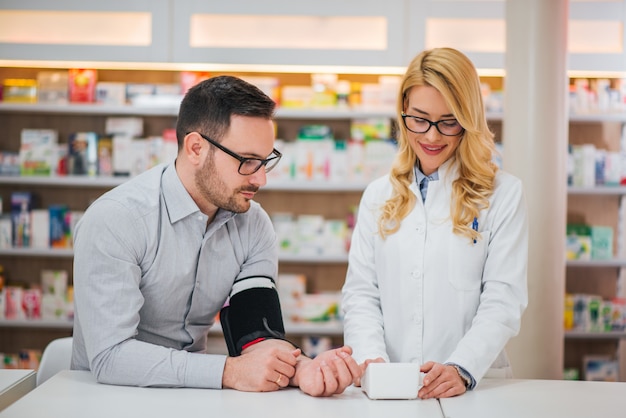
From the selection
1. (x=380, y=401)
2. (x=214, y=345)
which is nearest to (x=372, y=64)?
(x=214, y=345)

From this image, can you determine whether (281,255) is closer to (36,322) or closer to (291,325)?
(291,325)

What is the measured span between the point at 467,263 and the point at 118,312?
988mm

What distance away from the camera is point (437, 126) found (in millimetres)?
2057

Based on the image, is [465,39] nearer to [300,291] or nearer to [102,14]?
[300,291]

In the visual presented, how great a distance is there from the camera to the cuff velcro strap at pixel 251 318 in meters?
1.98

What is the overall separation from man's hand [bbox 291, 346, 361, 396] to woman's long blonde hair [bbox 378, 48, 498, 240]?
0.54 m

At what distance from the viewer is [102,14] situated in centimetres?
453

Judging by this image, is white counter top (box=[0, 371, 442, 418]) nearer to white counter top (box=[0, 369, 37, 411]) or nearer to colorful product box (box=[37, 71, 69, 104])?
white counter top (box=[0, 369, 37, 411])

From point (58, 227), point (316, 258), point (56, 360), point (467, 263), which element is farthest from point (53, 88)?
point (467, 263)

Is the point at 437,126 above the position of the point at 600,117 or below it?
below

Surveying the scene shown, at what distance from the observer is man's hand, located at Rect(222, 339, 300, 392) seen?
171 cm

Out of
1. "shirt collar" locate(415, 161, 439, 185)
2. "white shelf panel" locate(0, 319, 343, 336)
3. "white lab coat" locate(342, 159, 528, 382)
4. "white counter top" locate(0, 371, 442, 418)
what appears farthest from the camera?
"white shelf panel" locate(0, 319, 343, 336)

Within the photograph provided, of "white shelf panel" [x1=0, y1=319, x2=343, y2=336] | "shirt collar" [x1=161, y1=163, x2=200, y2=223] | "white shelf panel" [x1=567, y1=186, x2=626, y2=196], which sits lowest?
"white shelf panel" [x1=0, y1=319, x2=343, y2=336]

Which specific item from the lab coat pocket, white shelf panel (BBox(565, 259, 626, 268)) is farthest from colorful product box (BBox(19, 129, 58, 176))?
white shelf panel (BBox(565, 259, 626, 268))
